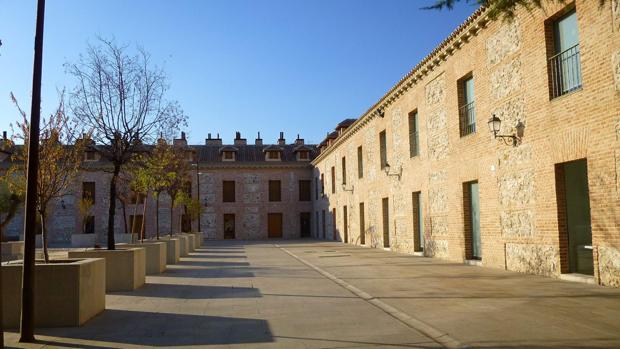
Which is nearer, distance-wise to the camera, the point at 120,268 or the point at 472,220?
the point at 120,268

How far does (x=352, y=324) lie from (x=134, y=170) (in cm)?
1312

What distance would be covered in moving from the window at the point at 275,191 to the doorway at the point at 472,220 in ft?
97.8

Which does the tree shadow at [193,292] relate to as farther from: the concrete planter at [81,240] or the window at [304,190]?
the window at [304,190]

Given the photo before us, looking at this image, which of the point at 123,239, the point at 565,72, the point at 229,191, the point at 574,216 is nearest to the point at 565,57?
the point at 565,72

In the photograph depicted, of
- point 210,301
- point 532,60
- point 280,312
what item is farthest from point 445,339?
point 532,60

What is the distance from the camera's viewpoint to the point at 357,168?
91.0 feet

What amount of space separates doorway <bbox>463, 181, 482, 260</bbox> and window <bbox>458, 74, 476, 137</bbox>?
1.54 metres

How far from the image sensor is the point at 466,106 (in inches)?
602

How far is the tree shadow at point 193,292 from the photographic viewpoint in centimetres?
984

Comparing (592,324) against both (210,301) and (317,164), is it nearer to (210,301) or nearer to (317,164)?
(210,301)

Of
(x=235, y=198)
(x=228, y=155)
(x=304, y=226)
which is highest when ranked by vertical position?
(x=228, y=155)

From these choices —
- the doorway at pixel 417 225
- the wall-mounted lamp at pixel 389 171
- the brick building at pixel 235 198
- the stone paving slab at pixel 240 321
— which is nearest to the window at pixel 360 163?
the wall-mounted lamp at pixel 389 171

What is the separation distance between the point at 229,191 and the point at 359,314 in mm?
37041

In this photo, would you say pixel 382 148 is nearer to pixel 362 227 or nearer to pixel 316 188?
pixel 362 227
